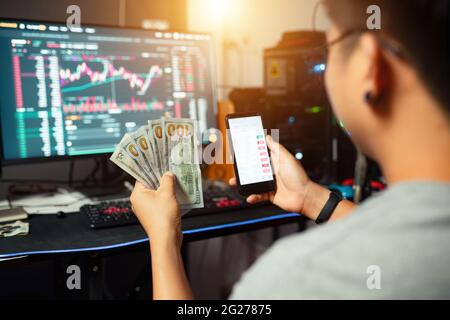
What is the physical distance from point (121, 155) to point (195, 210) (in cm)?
26

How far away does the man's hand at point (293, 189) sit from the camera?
1116mm

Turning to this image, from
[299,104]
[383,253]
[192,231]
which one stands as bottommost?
[192,231]

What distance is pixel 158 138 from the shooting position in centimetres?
113

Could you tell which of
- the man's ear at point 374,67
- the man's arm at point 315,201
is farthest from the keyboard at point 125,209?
the man's ear at point 374,67

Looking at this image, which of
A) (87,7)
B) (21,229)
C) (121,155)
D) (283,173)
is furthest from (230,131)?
(87,7)

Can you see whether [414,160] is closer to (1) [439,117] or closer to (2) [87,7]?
(1) [439,117]

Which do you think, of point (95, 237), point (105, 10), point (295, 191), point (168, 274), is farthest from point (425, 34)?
point (105, 10)

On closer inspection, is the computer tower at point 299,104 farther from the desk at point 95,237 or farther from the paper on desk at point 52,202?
the paper on desk at point 52,202

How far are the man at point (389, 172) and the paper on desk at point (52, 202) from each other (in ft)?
2.79

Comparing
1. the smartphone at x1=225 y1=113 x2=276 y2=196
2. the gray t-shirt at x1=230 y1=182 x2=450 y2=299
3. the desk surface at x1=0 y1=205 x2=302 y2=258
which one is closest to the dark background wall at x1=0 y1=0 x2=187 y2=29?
the desk surface at x1=0 y1=205 x2=302 y2=258

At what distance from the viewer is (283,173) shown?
1173 mm

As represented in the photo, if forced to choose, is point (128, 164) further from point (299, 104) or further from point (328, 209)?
point (299, 104)

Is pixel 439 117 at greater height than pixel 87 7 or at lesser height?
lesser

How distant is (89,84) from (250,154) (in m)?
0.59
